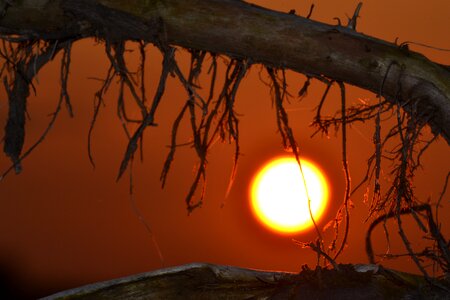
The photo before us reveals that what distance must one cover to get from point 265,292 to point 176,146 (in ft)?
3.11

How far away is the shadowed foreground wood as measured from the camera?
374 cm

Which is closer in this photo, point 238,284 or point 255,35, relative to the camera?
point 255,35

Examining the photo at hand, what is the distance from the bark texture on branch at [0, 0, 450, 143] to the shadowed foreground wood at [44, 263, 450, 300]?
2.82ft

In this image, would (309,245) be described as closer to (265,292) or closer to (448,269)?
(265,292)

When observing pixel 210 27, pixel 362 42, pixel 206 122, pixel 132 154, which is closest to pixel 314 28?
pixel 362 42

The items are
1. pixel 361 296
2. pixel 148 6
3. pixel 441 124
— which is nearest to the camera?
pixel 148 6

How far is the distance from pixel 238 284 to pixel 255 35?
129 cm

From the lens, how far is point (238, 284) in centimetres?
383

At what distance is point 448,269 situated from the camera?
3.72 meters

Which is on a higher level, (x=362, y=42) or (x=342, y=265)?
(x=362, y=42)

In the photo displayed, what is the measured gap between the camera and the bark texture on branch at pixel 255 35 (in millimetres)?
3205

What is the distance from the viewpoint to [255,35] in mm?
3254

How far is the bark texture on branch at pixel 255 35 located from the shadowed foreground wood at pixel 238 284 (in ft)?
2.82

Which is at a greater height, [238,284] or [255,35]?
[255,35]
